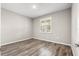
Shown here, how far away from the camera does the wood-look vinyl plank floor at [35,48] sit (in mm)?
760

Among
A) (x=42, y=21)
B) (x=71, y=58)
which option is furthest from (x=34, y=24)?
(x=71, y=58)

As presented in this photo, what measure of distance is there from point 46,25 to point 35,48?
438 millimetres

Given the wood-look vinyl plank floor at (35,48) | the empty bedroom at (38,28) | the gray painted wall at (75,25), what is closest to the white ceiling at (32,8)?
the empty bedroom at (38,28)

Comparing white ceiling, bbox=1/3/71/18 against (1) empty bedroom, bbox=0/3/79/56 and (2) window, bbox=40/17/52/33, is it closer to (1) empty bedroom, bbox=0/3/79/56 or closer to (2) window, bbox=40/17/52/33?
(1) empty bedroom, bbox=0/3/79/56

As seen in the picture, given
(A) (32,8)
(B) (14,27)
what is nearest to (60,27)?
(A) (32,8)

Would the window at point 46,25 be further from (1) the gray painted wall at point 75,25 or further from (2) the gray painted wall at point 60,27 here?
(1) the gray painted wall at point 75,25

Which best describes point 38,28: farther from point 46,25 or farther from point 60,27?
point 60,27

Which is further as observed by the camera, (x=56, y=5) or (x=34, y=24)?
(x=34, y=24)

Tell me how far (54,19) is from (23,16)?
0.49 m

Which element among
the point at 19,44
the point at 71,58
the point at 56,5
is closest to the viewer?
the point at 71,58

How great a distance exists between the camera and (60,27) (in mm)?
806

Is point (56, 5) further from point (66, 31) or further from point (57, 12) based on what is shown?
point (66, 31)

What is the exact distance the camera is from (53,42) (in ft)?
2.78

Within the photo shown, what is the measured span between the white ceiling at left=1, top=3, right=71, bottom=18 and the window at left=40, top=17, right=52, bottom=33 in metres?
0.11
